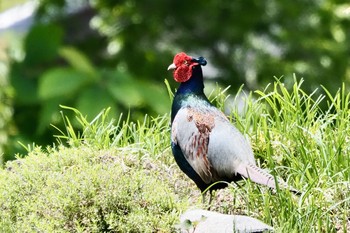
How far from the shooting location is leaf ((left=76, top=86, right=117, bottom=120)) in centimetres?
820

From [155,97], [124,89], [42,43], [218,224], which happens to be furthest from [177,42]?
[218,224]

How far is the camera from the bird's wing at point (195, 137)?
5.21 metres

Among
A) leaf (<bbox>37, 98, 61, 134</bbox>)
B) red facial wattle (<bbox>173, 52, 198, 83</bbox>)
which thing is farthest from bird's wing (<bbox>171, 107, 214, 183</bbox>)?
leaf (<bbox>37, 98, 61, 134</bbox>)

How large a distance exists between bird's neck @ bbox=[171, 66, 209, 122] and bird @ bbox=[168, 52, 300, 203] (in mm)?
18

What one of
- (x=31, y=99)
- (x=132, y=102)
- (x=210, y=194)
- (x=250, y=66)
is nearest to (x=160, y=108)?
(x=132, y=102)

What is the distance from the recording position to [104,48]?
11.3 meters

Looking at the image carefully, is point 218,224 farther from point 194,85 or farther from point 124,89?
point 124,89

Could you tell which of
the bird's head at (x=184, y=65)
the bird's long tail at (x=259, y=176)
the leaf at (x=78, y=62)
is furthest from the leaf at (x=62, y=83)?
the bird's long tail at (x=259, y=176)

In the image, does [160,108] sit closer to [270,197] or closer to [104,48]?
[104,48]

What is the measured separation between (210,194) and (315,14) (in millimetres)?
6123

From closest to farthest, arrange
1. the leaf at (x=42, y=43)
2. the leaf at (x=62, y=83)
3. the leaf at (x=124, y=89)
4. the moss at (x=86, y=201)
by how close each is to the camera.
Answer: the moss at (x=86, y=201), the leaf at (x=124, y=89), the leaf at (x=62, y=83), the leaf at (x=42, y=43)

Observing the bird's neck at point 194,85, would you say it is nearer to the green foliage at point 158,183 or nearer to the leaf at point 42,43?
the green foliage at point 158,183

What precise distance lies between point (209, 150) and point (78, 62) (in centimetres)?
409

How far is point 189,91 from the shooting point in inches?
213
